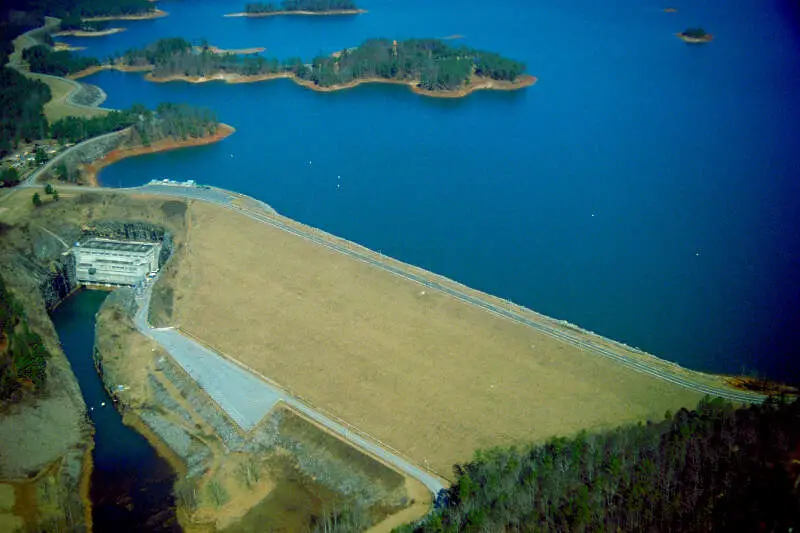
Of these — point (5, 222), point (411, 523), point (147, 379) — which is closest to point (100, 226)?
point (5, 222)

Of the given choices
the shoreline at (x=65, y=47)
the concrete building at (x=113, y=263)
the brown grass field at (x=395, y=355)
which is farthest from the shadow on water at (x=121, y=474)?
the shoreline at (x=65, y=47)

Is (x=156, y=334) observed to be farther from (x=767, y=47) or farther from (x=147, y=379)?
(x=767, y=47)

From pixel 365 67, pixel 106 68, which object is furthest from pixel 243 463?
pixel 106 68

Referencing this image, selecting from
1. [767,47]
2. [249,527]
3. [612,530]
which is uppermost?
[767,47]

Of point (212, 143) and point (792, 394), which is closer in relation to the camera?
point (792, 394)

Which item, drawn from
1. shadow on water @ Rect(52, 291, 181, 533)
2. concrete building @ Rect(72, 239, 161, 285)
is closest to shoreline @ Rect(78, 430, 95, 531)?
shadow on water @ Rect(52, 291, 181, 533)

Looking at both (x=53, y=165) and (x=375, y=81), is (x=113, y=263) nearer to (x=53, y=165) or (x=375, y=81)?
(x=53, y=165)

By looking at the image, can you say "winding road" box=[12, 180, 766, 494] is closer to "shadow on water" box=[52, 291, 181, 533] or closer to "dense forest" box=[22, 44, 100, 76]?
"shadow on water" box=[52, 291, 181, 533]
